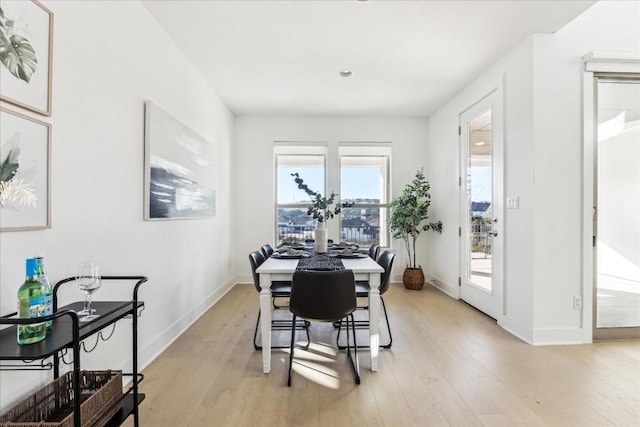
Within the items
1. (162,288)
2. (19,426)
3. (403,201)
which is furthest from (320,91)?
(19,426)

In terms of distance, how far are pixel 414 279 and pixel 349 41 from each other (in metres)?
3.44

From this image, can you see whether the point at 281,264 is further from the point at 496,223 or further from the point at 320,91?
the point at 320,91

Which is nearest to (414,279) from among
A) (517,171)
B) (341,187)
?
(341,187)

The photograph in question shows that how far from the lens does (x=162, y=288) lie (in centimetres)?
276

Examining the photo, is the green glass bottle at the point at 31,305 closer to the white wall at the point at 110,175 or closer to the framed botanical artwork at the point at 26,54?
the white wall at the point at 110,175

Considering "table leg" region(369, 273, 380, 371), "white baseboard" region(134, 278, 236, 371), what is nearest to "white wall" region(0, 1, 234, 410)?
"white baseboard" region(134, 278, 236, 371)

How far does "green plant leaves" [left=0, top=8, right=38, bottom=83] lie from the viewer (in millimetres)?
1321

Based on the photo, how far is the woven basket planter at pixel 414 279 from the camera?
491 centimetres

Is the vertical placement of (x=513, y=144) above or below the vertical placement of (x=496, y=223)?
above

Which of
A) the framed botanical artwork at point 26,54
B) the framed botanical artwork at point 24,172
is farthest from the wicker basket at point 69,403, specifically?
the framed botanical artwork at point 26,54

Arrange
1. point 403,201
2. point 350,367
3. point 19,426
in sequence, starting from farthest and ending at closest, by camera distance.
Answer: point 403,201 → point 350,367 → point 19,426

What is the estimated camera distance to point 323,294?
2188 mm

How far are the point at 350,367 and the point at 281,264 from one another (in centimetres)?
94

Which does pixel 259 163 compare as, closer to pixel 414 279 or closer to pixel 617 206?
pixel 414 279
